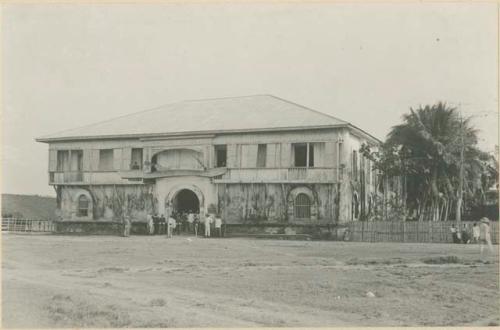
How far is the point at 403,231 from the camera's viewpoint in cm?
2838

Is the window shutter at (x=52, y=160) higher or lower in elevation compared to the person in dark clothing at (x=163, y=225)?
higher

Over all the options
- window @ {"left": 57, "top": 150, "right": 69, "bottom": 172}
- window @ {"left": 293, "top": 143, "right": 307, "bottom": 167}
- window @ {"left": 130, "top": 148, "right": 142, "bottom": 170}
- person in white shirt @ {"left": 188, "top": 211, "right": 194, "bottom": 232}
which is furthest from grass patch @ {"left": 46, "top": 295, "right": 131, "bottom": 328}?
window @ {"left": 57, "top": 150, "right": 69, "bottom": 172}

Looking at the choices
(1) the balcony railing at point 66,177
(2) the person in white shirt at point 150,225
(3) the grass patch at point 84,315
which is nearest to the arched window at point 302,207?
(2) the person in white shirt at point 150,225

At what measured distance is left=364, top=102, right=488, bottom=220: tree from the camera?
109 ft

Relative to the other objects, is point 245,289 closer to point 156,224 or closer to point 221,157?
point 156,224

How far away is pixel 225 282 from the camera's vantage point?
1423 cm

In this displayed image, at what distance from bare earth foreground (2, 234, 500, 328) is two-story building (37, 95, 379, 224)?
10.1 metres

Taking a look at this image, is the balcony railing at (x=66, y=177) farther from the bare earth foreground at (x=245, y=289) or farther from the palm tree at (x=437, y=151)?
the palm tree at (x=437, y=151)

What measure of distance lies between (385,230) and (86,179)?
17.6m

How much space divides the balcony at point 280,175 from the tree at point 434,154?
3.92 metres

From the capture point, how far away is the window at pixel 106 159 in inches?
1430

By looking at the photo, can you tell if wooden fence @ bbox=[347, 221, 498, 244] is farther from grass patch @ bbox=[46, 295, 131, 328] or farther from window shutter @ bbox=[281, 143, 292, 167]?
grass patch @ bbox=[46, 295, 131, 328]

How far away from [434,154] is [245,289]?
74.5ft

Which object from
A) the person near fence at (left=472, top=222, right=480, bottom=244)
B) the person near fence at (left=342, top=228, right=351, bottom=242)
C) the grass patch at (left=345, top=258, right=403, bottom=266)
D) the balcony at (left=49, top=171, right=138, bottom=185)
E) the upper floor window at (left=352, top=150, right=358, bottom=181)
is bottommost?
the grass patch at (left=345, top=258, right=403, bottom=266)
